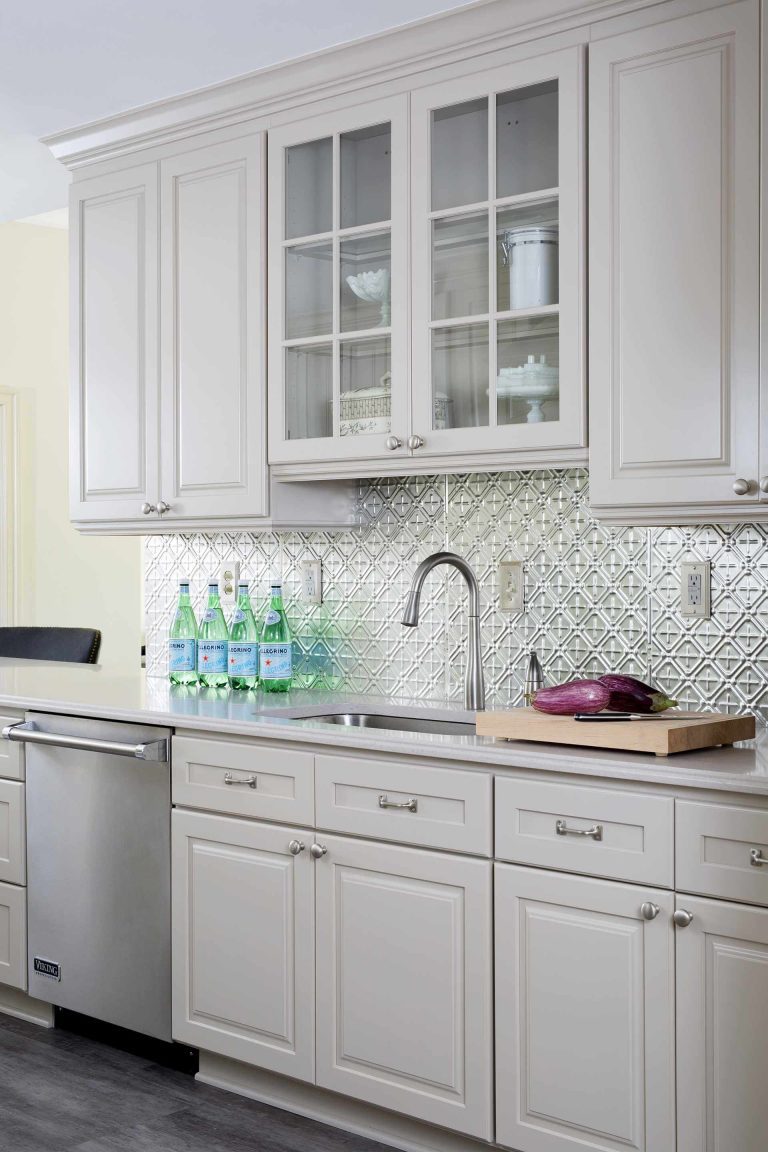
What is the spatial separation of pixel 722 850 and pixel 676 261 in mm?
1060

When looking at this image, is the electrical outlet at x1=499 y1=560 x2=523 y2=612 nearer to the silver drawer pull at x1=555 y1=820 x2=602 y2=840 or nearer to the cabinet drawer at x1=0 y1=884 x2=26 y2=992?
the silver drawer pull at x1=555 y1=820 x2=602 y2=840

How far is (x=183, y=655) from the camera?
125 inches

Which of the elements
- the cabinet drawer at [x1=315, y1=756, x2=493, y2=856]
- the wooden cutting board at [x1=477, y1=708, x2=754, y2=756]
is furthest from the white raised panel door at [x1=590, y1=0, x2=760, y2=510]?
the cabinet drawer at [x1=315, y1=756, x2=493, y2=856]

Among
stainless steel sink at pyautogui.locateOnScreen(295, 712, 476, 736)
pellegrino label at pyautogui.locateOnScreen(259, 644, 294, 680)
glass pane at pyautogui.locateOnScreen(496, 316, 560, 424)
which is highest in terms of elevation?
glass pane at pyautogui.locateOnScreen(496, 316, 560, 424)

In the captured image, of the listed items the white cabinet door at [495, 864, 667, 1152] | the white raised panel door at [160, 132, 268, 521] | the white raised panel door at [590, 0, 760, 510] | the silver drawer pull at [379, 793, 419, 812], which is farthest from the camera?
the white raised panel door at [160, 132, 268, 521]

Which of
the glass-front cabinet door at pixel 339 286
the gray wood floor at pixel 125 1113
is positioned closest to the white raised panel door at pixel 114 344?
the glass-front cabinet door at pixel 339 286

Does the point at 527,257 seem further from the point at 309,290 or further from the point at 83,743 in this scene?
the point at 83,743

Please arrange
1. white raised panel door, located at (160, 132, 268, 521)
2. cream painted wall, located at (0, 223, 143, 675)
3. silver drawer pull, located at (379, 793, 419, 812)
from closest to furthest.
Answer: silver drawer pull, located at (379, 793, 419, 812) < white raised panel door, located at (160, 132, 268, 521) < cream painted wall, located at (0, 223, 143, 675)

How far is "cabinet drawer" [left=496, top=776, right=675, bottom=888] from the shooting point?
1895 mm

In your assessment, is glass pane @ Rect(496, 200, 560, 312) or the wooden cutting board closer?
the wooden cutting board

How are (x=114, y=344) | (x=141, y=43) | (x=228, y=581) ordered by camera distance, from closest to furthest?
(x=141, y=43) < (x=114, y=344) < (x=228, y=581)

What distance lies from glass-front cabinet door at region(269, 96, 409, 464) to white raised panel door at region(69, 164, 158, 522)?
44cm

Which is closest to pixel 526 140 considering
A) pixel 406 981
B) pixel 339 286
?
pixel 339 286

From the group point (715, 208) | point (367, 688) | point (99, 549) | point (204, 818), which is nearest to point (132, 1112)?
point (204, 818)
